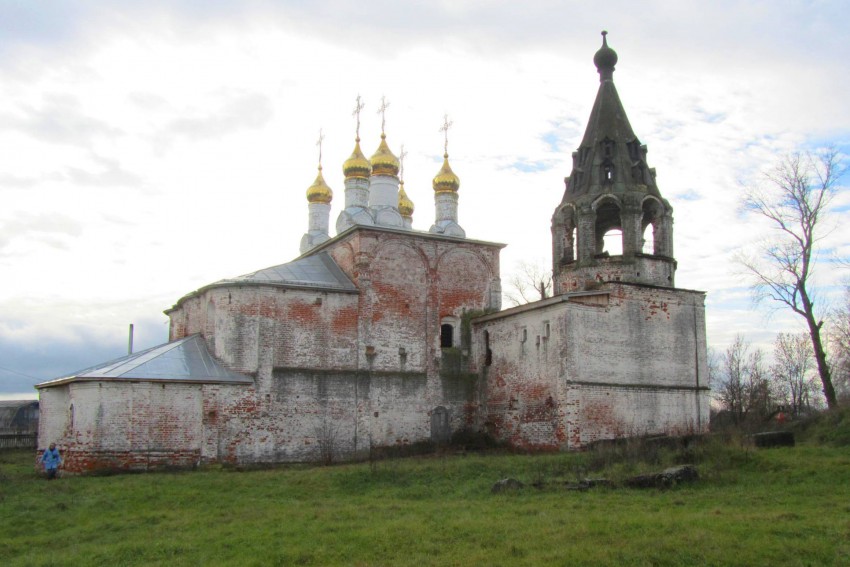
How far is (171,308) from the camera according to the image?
2477cm

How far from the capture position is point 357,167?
25281mm

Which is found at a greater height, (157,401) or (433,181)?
Result: (433,181)

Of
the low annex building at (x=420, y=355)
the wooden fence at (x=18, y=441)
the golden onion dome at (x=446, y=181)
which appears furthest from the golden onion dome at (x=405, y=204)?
the wooden fence at (x=18, y=441)

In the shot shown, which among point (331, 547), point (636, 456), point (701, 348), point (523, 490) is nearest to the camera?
point (331, 547)

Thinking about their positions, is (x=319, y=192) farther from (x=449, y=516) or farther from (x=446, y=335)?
(x=449, y=516)

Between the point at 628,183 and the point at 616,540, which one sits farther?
the point at 628,183

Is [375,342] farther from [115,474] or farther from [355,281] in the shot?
[115,474]

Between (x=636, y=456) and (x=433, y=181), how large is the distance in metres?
14.9

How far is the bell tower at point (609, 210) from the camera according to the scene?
19.4 metres

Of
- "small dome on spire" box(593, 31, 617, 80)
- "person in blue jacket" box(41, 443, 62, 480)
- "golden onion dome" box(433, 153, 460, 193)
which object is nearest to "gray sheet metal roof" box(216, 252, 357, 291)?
"person in blue jacket" box(41, 443, 62, 480)

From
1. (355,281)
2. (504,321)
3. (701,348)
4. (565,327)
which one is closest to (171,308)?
(355,281)

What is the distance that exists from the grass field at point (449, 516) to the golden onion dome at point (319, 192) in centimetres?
1406

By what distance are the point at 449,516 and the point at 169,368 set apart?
9.78m

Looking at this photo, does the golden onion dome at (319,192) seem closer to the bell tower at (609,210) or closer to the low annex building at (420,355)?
the low annex building at (420,355)
